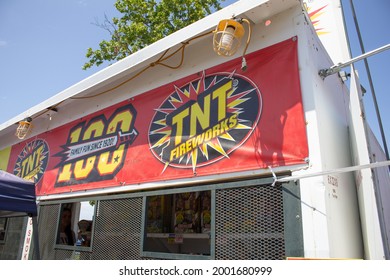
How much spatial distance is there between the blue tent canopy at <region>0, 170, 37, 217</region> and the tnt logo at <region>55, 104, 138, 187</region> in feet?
3.57

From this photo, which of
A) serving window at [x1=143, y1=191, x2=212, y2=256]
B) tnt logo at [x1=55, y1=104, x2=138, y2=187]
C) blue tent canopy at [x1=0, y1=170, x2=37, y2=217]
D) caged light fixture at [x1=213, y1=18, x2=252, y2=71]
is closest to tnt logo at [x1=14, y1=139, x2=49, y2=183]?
tnt logo at [x1=55, y1=104, x2=138, y2=187]

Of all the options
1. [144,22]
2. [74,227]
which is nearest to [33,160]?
[74,227]

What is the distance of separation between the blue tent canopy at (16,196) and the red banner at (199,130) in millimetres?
1036

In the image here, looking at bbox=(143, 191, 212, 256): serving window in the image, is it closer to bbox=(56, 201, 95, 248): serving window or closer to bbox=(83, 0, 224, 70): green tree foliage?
bbox=(56, 201, 95, 248): serving window

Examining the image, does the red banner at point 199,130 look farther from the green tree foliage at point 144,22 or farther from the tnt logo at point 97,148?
the green tree foliage at point 144,22

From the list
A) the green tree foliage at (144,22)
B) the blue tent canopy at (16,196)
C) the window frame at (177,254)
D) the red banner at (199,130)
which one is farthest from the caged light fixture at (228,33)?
the green tree foliage at (144,22)

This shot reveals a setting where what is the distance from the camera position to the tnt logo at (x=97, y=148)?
5.24 m

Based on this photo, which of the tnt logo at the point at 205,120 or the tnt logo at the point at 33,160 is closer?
the tnt logo at the point at 205,120

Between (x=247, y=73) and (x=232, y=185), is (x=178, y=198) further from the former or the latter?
(x=247, y=73)

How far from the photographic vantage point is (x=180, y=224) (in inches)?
246

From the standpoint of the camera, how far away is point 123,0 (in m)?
15.3

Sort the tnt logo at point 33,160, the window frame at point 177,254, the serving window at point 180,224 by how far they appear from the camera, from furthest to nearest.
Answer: the tnt logo at point 33,160 < the serving window at point 180,224 < the window frame at point 177,254
